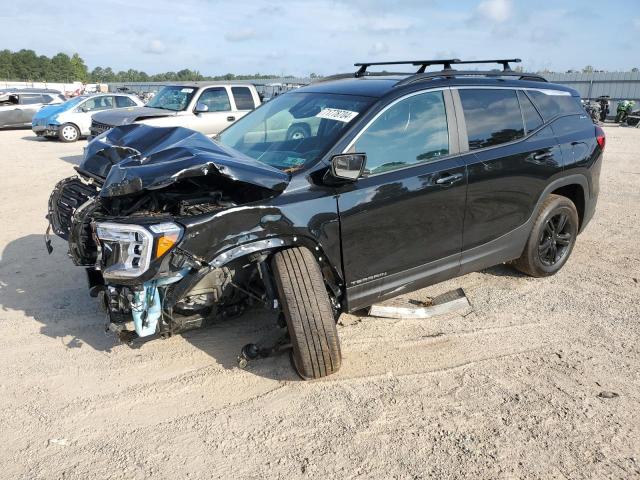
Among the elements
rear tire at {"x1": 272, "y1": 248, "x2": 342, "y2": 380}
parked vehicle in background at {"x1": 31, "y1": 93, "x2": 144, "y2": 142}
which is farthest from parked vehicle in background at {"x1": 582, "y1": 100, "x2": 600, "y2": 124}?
rear tire at {"x1": 272, "y1": 248, "x2": 342, "y2": 380}

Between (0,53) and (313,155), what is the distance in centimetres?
11568

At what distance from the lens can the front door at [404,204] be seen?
363cm

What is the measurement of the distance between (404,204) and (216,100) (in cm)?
941

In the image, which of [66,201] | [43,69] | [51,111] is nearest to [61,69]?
[43,69]

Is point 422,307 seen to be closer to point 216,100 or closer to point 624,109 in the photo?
point 216,100

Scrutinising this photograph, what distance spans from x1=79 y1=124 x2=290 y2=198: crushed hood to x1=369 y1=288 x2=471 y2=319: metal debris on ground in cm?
160

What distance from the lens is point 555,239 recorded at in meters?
5.19

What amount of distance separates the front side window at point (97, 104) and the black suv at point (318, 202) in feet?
46.6

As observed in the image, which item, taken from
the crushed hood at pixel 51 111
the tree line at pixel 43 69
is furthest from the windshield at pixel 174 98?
the tree line at pixel 43 69

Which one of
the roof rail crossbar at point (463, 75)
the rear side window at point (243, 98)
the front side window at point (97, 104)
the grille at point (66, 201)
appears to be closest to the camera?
the grille at point (66, 201)

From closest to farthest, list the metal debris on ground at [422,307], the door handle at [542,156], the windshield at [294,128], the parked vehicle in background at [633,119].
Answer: the windshield at [294,128]
the metal debris on ground at [422,307]
the door handle at [542,156]
the parked vehicle in background at [633,119]

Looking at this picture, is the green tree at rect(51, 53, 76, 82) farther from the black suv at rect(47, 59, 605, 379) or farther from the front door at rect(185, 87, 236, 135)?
the black suv at rect(47, 59, 605, 379)

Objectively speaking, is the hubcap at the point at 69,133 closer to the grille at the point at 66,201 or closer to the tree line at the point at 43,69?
the grille at the point at 66,201

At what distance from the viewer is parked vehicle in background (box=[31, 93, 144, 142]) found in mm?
16734
